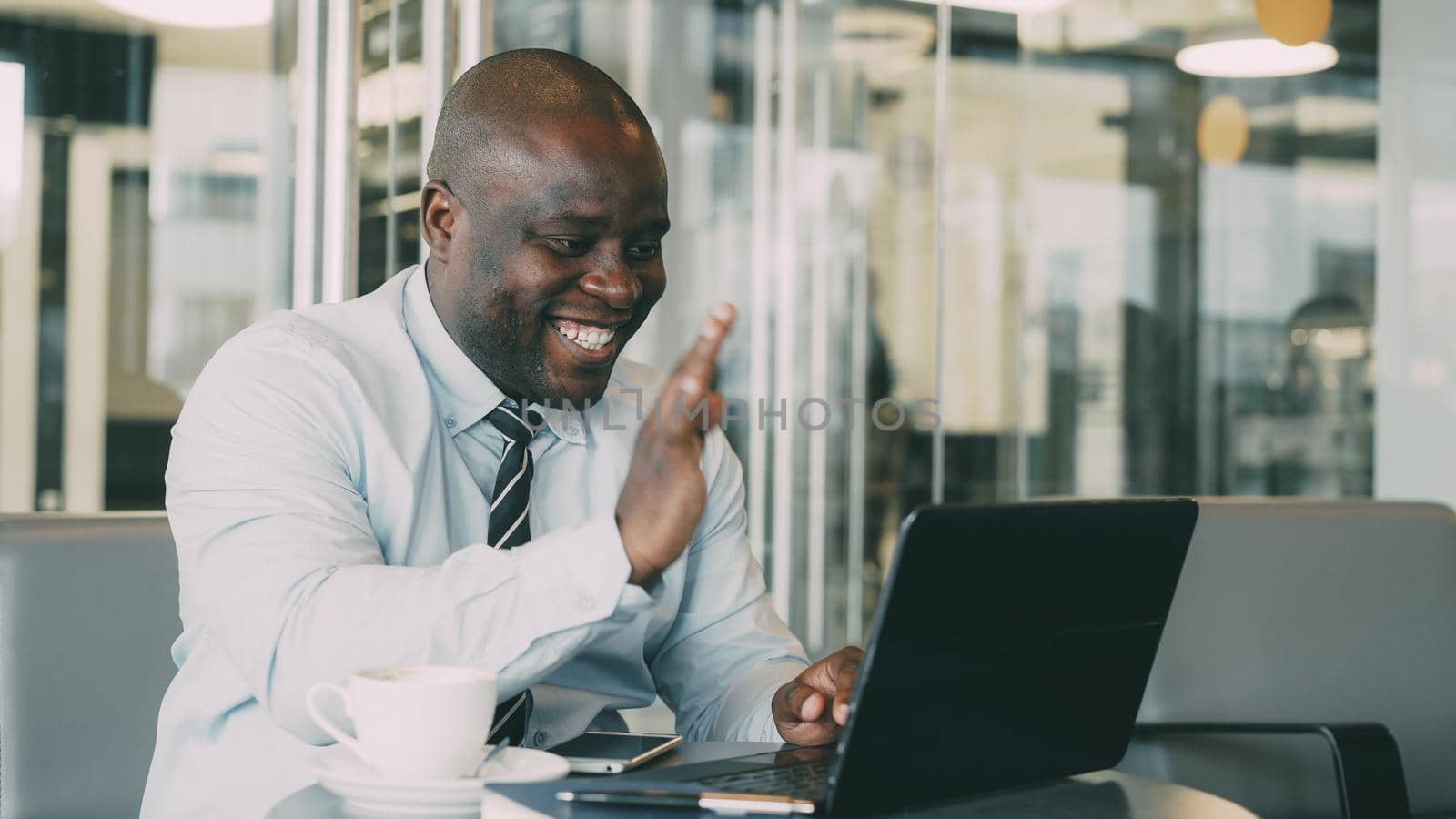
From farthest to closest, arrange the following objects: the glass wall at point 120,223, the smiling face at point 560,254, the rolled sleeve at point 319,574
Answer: the glass wall at point 120,223 → the smiling face at point 560,254 → the rolled sleeve at point 319,574

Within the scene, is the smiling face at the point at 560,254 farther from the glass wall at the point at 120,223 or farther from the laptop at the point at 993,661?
the glass wall at the point at 120,223

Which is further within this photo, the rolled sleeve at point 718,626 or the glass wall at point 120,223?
the glass wall at point 120,223

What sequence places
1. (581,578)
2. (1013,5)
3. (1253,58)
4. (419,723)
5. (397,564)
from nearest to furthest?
(419,723) < (581,578) < (397,564) < (1013,5) < (1253,58)

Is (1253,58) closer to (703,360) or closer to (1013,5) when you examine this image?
(1013,5)

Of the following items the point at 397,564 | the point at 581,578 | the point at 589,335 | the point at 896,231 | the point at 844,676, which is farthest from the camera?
the point at 896,231

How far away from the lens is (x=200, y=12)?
4172 mm

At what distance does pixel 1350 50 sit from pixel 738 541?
512cm

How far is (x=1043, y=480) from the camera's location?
19.4ft

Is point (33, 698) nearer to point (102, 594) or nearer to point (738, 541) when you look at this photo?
point (102, 594)

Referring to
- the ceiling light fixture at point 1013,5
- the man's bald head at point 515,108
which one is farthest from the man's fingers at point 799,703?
the ceiling light fixture at point 1013,5

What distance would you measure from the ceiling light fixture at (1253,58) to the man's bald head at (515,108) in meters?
4.96

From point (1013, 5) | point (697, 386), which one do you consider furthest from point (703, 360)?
point (1013, 5)

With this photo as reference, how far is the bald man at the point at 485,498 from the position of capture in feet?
3.90

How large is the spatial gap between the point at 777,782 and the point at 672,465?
0.26 metres
